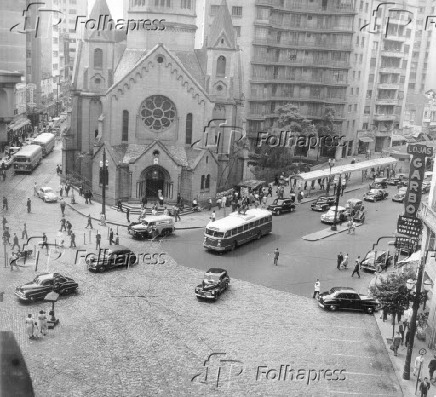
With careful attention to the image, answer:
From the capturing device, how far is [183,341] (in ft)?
104

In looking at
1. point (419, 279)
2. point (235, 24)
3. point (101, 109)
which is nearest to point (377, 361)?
point (419, 279)

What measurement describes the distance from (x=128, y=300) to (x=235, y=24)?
65.0m

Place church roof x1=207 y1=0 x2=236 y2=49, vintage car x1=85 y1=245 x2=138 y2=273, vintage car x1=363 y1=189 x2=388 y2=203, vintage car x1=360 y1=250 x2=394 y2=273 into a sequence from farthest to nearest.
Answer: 1. vintage car x1=363 y1=189 x2=388 y2=203
2. church roof x1=207 y1=0 x2=236 y2=49
3. vintage car x1=360 y1=250 x2=394 y2=273
4. vintage car x1=85 y1=245 x2=138 y2=273

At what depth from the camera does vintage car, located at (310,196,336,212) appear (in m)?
64.2

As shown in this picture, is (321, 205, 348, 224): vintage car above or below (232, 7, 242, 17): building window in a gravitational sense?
below

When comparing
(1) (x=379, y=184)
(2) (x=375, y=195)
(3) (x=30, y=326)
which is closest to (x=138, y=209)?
(2) (x=375, y=195)

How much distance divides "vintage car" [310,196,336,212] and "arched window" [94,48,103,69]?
90.1 ft

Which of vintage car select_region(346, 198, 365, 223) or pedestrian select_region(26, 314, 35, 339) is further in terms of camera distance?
vintage car select_region(346, 198, 365, 223)

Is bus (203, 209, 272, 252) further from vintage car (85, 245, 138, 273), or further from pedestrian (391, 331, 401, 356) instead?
pedestrian (391, 331, 401, 356)

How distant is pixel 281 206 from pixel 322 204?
503cm

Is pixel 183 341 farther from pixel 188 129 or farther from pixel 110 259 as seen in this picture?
pixel 188 129

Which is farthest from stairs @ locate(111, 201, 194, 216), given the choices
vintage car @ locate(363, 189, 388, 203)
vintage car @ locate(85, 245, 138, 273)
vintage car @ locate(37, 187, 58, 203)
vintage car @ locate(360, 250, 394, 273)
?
vintage car @ locate(363, 189, 388, 203)

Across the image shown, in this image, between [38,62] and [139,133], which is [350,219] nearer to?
[139,133]

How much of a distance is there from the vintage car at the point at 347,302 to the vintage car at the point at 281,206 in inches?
967
